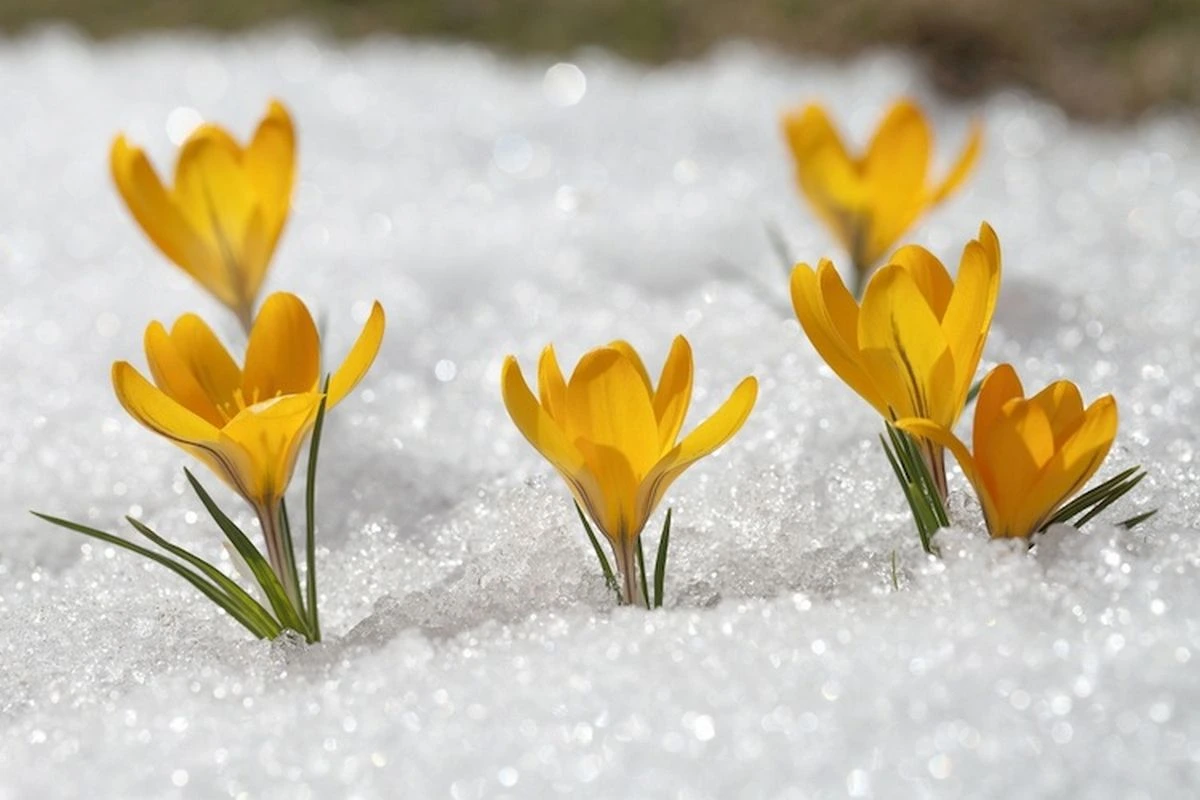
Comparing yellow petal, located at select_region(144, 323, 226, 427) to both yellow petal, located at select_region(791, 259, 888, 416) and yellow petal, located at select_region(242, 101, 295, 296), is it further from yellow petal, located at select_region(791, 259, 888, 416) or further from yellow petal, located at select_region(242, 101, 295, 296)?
yellow petal, located at select_region(791, 259, 888, 416)

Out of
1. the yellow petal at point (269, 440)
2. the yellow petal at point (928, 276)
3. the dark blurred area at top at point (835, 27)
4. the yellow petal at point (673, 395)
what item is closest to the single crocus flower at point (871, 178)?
the yellow petal at point (928, 276)

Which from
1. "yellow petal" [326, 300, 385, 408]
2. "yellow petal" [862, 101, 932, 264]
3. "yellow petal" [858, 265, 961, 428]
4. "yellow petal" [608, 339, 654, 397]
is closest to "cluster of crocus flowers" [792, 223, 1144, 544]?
"yellow petal" [858, 265, 961, 428]

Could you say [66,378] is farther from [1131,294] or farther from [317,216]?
[1131,294]

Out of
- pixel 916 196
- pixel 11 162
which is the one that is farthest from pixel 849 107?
pixel 11 162

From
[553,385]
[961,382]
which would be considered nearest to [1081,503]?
[961,382]

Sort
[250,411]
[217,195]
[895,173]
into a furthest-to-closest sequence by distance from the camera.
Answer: [895,173], [217,195], [250,411]

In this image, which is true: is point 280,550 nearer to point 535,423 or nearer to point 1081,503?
point 535,423

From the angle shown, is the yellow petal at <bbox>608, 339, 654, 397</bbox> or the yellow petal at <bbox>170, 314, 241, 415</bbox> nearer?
the yellow petal at <bbox>608, 339, 654, 397</bbox>

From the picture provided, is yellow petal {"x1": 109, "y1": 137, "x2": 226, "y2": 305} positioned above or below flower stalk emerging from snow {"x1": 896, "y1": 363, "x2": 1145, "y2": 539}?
above
